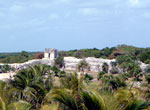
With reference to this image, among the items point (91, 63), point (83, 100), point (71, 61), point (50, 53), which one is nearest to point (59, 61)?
point (71, 61)

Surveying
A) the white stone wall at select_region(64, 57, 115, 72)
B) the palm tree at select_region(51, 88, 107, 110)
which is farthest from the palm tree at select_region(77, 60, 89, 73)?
the palm tree at select_region(51, 88, 107, 110)

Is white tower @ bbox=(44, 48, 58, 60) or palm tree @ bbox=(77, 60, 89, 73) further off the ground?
white tower @ bbox=(44, 48, 58, 60)

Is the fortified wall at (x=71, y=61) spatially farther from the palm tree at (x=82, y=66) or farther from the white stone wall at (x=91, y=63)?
A: the palm tree at (x=82, y=66)

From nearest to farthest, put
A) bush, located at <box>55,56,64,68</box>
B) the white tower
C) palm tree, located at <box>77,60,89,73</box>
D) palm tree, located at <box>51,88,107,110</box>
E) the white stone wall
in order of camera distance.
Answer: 1. palm tree, located at <box>51,88,107,110</box>
2. palm tree, located at <box>77,60,89,73</box>
3. the white stone wall
4. bush, located at <box>55,56,64,68</box>
5. the white tower

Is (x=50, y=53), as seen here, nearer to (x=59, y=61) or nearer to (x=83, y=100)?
(x=59, y=61)

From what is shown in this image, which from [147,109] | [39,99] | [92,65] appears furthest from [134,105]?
[92,65]

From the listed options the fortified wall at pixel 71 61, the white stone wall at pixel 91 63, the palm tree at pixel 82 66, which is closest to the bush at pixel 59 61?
the fortified wall at pixel 71 61

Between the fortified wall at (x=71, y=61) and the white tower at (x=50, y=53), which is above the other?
the white tower at (x=50, y=53)

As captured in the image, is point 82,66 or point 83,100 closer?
point 83,100

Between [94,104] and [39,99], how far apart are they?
4534mm

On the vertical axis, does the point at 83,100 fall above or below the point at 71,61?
above

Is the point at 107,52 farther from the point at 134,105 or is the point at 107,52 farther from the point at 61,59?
the point at 134,105

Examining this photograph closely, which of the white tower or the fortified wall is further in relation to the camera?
the white tower

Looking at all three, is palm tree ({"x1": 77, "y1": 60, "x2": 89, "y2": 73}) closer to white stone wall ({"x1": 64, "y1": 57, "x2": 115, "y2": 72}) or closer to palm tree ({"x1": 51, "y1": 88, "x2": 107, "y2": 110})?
white stone wall ({"x1": 64, "y1": 57, "x2": 115, "y2": 72})
